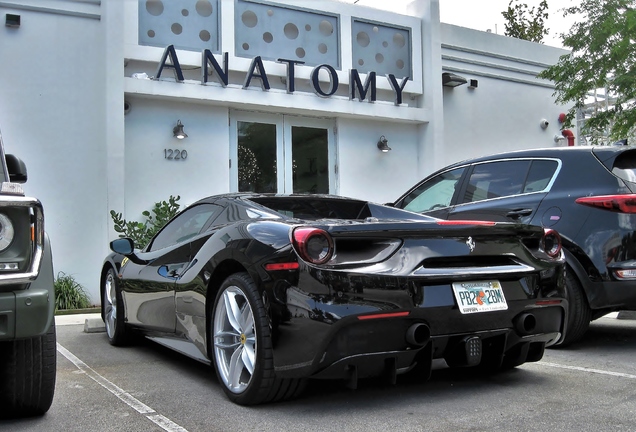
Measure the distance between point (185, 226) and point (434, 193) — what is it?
2543mm

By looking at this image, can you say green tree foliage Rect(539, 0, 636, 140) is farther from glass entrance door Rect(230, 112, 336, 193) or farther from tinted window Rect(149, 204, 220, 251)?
tinted window Rect(149, 204, 220, 251)

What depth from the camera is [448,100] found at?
13.9 metres

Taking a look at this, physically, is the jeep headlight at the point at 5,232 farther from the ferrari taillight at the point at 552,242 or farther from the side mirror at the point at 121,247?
the ferrari taillight at the point at 552,242

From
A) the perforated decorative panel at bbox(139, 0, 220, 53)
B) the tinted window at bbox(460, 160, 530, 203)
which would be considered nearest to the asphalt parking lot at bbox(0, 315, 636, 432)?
the tinted window at bbox(460, 160, 530, 203)

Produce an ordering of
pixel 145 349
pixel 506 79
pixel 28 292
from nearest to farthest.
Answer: pixel 28 292, pixel 145 349, pixel 506 79

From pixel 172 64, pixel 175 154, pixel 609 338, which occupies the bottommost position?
pixel 609 338

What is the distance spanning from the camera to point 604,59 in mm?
12016

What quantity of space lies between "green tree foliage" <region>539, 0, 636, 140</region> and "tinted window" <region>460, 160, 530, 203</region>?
22.0ft

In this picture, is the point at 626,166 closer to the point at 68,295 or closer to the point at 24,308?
the point at 24,308

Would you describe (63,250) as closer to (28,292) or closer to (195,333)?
(195,333)

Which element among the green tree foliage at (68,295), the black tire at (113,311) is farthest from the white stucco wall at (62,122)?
the black tire at (113,311)

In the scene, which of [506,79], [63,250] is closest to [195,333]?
[63,250]

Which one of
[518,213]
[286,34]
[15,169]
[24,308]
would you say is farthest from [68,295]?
[24,308]

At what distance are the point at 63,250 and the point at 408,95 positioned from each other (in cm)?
722
